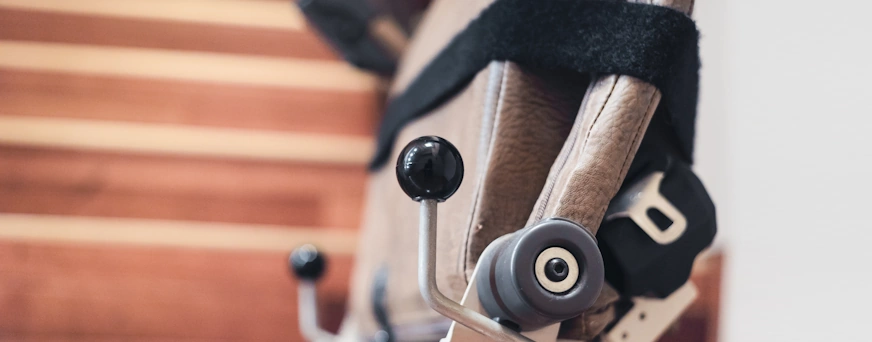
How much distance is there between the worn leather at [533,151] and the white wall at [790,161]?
29 cm

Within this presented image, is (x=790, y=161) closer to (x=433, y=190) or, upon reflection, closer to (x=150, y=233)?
(x=433, y=190)

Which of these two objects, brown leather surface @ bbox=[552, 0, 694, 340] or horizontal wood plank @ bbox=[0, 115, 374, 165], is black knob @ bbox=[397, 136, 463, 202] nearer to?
brown leather surface @ bbox=[552, 0, 694, 340]

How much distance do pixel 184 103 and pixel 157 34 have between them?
0.14 meters

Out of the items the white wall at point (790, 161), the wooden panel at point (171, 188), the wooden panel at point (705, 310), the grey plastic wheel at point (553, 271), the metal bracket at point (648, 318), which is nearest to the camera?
the grey plastic wheel at point (553, 271)

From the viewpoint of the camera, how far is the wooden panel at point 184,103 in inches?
43.2

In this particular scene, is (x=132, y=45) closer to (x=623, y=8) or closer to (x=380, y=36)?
(x=380, y=36)

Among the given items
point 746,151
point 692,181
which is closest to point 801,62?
point 746,151

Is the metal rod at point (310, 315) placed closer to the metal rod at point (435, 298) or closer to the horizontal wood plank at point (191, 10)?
the horizontal wood plank at point (191, 10)

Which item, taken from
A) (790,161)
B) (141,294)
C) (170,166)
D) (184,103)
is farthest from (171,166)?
(790,161)

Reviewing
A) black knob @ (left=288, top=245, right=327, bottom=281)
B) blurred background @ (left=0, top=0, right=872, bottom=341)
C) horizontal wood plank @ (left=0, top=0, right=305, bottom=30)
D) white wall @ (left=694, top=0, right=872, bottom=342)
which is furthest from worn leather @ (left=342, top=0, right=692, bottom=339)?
horizontal wood plank @ (left=0, top=0, right=305, bottom=30)

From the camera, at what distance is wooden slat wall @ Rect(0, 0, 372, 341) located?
1.06 m

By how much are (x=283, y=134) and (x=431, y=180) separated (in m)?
0.83

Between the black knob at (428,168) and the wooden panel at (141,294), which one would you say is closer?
the black knob at (428,168)

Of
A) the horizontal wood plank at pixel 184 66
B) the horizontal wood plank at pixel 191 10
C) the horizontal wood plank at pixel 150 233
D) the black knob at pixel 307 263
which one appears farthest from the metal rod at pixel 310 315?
the horizontal wood plank at pixel 191 10
